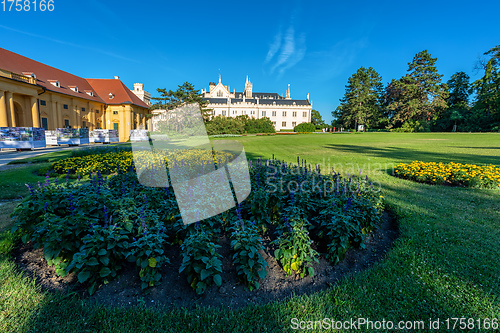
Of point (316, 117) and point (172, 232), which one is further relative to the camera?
point (316, 117)

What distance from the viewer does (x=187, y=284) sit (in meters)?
2.77

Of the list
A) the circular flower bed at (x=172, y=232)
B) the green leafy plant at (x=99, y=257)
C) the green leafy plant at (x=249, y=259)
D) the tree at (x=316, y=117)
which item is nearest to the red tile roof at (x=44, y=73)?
the circular flower bed at (x=172, y=232)

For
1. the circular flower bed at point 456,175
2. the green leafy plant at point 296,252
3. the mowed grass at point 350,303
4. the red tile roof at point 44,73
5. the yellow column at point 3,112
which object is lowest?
the mowed grass at point 350,303

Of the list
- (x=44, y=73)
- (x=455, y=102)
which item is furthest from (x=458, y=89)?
(x=44, y=73)

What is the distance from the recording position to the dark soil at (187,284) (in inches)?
101

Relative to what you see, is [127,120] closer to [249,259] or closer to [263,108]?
[249,259]

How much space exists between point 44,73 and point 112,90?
11.6 m

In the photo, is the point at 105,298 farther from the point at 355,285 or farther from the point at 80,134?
the point at 80,134

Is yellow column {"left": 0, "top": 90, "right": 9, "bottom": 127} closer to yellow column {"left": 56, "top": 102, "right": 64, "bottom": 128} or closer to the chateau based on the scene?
the chateau

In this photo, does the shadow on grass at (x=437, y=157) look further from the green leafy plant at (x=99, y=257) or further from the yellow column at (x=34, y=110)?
the yellow column at (x=34, y=110)

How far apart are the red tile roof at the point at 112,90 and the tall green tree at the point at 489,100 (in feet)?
218

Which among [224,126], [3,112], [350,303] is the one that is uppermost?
[224,126]

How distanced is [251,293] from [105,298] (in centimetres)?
167

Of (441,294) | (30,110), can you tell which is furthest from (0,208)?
(30,110)
